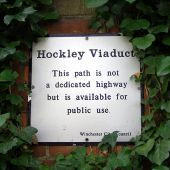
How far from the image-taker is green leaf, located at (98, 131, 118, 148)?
1.62m

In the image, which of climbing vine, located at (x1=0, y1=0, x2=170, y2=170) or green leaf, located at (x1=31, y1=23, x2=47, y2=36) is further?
green leaf, located at (x1=31, y1=23, x2=47, y2=36)

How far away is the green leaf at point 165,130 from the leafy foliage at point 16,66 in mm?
484

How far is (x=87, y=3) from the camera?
1.68 meters

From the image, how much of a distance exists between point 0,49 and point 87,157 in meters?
0.54

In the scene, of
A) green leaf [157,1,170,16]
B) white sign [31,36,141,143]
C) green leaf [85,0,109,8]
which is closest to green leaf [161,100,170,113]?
white sign [31,36,141,143]

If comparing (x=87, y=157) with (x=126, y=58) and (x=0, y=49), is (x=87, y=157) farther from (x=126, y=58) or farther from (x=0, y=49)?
(x=0, y=49)

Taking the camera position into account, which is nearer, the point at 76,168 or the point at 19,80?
the point at 76,168

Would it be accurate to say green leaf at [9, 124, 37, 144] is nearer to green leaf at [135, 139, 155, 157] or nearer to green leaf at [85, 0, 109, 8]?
green leaf at [135, 139, 155, 157]

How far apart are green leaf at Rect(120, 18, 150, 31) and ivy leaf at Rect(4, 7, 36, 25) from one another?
14.4 inches

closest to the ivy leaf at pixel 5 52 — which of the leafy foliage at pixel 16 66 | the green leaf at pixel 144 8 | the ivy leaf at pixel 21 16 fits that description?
the leafy foliage at pixel 16 66

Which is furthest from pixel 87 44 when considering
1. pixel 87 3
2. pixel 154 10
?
pixel 154 10

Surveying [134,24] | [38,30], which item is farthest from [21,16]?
[134,24]

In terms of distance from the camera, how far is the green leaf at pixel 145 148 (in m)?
1.56

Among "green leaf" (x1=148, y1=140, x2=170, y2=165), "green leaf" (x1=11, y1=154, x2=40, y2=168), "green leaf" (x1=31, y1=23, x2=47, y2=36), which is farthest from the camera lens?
"green leaf" (x1=31, y1=23, x2=47, y2=36)
